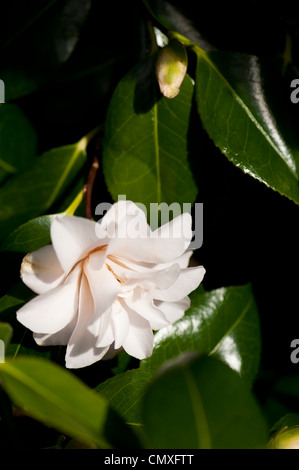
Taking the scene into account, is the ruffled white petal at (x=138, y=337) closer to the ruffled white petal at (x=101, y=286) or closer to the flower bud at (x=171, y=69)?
the ruffled white petal at (x=101, y=286)

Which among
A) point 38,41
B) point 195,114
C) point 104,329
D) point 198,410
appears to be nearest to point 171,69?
point 195,114

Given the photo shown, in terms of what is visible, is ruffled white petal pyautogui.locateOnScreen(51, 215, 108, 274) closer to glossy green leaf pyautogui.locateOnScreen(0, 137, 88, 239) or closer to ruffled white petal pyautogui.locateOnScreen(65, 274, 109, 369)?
ruffled white petal pyautogui.locateOnScreen(65, 274, 109, 369)

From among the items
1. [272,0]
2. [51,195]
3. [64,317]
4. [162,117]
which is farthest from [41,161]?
[272,0]

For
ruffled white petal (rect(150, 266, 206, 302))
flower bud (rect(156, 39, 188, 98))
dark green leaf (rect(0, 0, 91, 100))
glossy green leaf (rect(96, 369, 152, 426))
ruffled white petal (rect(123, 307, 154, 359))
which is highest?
dark green leaf (rect(0, 0, 91, 100))

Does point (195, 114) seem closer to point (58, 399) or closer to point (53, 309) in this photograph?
point (53, 309)

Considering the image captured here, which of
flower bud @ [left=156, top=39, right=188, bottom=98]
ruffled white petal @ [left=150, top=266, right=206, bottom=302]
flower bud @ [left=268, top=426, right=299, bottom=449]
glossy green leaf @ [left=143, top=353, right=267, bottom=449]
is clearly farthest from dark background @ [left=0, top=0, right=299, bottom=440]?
glossy green leaf @ [left=143, top=353, right=267, bottom=449]

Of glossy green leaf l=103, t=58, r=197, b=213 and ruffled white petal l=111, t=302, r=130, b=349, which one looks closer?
ruffled white petal l=111, t=302, r=130, b=349

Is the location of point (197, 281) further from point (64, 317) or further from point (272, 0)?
point (272, 0)
